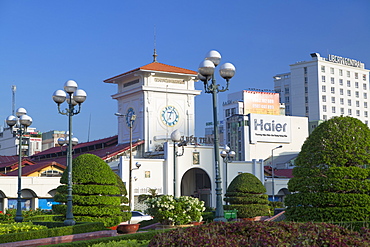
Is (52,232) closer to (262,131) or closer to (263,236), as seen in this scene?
(263,236)

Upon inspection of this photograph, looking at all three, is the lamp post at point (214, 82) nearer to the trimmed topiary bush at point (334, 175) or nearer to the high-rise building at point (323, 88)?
the trimmed topiary bush at point (334, 175)

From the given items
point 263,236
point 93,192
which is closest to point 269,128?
point 93,192

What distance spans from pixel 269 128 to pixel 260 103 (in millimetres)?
5028

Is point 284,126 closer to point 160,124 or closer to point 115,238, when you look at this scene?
point 160,124

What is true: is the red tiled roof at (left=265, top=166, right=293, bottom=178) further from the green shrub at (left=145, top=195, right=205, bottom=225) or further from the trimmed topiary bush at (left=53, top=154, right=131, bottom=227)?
the green shrub at (left=145, top=195, right=205, bottom=225)

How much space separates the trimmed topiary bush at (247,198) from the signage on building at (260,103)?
185 ft

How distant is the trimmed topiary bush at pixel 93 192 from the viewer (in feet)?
→ 93.6

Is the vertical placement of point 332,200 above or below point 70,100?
below

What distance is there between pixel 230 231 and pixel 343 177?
9.31 m

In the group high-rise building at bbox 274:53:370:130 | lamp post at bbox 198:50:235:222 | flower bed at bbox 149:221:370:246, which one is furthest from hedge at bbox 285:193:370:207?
high-rise building at bbox 274:53:370:130

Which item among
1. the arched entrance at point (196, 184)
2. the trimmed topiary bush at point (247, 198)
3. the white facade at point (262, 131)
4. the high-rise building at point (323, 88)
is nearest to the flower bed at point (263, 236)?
Result: the trimmed topiary bush at point (247, 198)

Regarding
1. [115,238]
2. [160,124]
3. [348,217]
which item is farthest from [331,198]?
[160,124]

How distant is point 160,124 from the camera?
6375 centimetres

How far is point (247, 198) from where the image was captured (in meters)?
40.5
